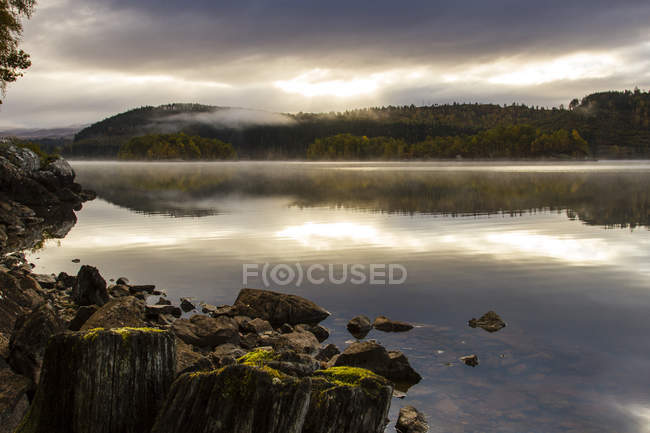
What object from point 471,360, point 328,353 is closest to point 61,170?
point 328,353

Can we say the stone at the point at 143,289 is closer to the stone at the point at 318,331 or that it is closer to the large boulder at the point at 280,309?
the large boulder at the point at 280,309

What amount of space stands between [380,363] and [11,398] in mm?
5877

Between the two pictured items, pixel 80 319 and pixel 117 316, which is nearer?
pixel 117 316

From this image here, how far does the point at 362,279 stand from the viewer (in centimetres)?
1780

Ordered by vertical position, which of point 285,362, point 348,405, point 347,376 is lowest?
point 348,405

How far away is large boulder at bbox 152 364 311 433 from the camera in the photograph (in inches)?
231

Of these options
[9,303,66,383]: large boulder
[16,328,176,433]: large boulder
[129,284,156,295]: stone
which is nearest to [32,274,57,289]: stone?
[129,284,156,295]: stone

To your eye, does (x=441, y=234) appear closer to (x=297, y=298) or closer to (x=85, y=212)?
(x=297, y=298)

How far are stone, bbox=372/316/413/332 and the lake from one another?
0.20 meters

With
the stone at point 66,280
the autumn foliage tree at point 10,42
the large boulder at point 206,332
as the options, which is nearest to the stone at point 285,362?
the large boulder at point 206,332

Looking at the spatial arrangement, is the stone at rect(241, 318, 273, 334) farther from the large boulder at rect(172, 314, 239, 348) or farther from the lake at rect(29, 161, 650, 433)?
the lake at rect(29, 161, 650, 433)

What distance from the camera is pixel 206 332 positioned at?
1127 cm

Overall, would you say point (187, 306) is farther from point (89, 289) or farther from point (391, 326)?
point (391, 326)

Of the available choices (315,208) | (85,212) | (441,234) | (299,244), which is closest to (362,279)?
(299,244)
